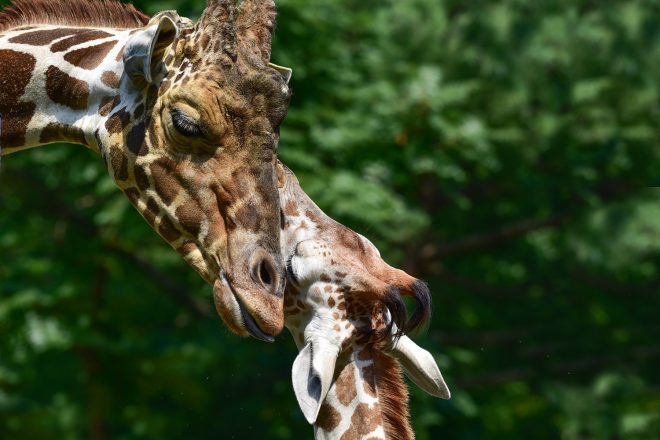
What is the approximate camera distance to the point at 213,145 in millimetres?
4625

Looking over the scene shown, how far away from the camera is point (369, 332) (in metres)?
5.40

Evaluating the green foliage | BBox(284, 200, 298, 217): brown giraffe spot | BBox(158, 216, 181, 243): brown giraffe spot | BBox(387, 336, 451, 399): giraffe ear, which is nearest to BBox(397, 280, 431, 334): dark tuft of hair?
BBox(387, 336, 451, 399): giraffe ear

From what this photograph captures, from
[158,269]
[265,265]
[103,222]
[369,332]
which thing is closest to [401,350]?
[369,332]

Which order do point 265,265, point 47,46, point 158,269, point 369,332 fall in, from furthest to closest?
point 158,269, point 369,332, point 47,46, point 265,265

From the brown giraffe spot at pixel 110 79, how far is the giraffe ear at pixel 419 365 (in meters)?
1.63

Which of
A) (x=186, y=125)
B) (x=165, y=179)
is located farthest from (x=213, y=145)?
(x=165, y=179)

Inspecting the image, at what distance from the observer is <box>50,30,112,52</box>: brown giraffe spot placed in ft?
16.0

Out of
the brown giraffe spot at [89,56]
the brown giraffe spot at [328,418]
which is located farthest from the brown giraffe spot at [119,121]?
the brown giraffe spot at [328,418]

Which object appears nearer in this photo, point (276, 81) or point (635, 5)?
point (276, 81)

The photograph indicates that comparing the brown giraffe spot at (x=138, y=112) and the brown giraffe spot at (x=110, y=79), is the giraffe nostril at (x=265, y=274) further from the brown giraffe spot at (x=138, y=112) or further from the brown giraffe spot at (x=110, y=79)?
the brown giraffe spot at (x=110, y=79)

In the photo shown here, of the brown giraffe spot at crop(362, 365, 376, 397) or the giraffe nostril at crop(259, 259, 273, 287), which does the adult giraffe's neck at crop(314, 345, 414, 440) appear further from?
the giraffe nostril at crop(259, 259, 273, 287)

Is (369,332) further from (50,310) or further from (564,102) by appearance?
(564,102)

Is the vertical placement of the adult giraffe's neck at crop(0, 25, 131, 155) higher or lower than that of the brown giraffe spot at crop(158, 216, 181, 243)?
higher

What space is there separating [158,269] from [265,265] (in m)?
10.8
